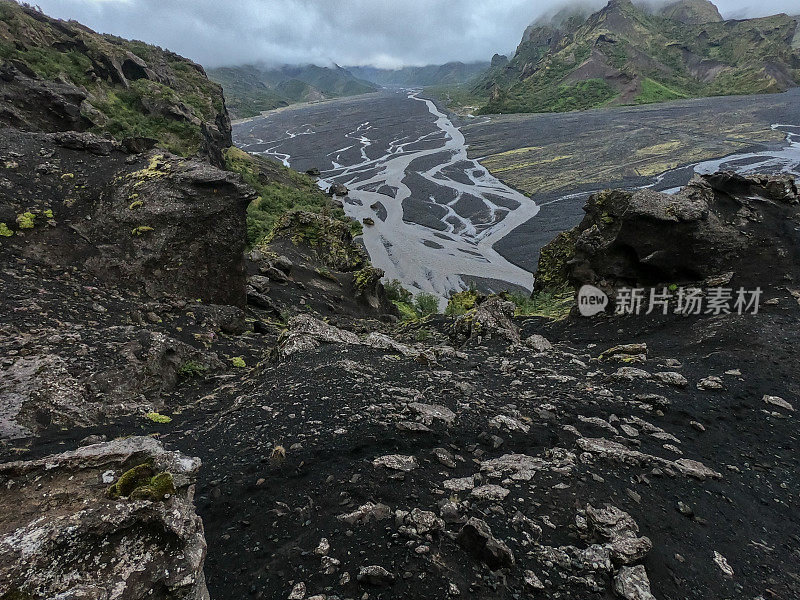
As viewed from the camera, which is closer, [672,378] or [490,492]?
[490,492]

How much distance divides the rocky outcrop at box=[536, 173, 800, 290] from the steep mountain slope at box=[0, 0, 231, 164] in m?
28.6

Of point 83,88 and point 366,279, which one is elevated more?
point 83,88

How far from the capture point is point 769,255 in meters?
12.1

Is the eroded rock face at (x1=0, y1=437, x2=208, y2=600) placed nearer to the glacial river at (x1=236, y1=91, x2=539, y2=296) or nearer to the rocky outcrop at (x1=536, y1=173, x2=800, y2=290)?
the rocky outcrop at (x1=536, y1=173, x2=800, y2=290)

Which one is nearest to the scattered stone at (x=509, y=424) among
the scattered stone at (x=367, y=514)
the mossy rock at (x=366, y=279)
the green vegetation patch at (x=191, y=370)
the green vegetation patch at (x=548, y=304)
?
the scattered stone at (x=367, y=514)

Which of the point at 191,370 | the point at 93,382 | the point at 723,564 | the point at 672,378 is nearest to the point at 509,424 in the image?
the point at 723,564

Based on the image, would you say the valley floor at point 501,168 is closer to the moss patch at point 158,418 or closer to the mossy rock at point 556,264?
the mossy rock at point 556,264

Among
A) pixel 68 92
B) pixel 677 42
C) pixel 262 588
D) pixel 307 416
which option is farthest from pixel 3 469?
pixel 677 42

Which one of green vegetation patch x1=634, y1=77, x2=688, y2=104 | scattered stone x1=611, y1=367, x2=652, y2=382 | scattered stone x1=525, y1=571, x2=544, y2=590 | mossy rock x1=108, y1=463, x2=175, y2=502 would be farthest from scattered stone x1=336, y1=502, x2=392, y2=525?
green vegetation patch x1=634, y1=77, x2=688, y2=104

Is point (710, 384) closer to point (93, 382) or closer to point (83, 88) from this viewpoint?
point (93, 382)

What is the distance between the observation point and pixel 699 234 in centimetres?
1277

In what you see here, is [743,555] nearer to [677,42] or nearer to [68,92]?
[68,92]

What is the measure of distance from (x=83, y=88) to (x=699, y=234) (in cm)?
4780

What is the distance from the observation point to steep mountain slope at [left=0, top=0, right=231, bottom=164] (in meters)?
22.8
